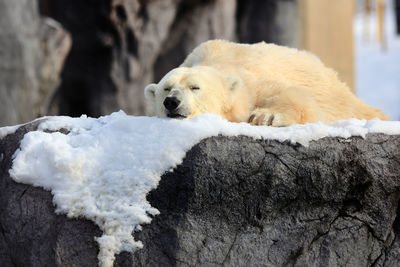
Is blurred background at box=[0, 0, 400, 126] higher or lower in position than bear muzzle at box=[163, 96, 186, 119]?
lower

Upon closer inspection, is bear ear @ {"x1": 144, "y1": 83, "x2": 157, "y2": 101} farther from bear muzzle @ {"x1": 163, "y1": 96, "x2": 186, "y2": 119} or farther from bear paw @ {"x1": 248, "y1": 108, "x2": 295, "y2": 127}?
bear paw @ {"x1": 248, "y1": 108, "x2": 295, "y2": 127}

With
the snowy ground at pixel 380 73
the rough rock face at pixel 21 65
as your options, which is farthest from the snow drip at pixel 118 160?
the snowy ground at pixel 380 73

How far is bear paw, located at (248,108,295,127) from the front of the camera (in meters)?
3.06

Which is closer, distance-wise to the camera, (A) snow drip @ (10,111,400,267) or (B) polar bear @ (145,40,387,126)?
(A) snow drip @ (10,111,400,267)

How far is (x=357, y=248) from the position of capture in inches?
109

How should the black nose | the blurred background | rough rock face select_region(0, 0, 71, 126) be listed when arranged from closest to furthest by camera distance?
the black nose → rough rock face select_region(0, 0, 71, 126) → the blurred background

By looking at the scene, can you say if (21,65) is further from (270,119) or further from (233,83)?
(270,119)

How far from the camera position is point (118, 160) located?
9.09 ft

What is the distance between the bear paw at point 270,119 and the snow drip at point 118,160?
0.22 metres

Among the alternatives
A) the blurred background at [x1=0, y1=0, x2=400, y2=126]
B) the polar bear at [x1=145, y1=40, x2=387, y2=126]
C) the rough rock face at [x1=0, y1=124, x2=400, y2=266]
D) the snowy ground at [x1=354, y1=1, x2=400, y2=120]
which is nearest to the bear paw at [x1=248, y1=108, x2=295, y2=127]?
the polar bear at [x1=145, y1=40, x2=387, y2=126]

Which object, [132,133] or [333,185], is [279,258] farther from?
[132,133]

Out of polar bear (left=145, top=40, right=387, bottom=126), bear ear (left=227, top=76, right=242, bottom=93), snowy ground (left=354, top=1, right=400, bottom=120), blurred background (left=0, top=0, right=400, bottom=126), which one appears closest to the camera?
polar bear (left=145, top=40, right=387, bottom=126)

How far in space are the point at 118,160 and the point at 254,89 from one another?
37.4 inches

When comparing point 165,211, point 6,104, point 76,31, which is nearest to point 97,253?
point 165,211
